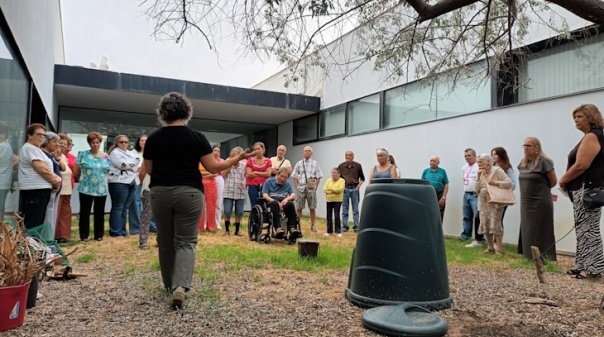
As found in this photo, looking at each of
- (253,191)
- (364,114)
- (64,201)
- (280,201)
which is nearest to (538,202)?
(280,201)

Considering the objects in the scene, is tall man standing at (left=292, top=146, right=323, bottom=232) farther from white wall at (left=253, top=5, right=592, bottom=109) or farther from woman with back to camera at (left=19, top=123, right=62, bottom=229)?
woman with back to camera at (left=19, top=123, right=62, bottom=229)

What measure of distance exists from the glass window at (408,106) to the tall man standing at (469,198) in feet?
5.90

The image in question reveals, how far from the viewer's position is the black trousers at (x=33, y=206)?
4.80 meters

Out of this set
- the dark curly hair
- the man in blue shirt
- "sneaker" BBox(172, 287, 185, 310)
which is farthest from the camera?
the man in blue shirt

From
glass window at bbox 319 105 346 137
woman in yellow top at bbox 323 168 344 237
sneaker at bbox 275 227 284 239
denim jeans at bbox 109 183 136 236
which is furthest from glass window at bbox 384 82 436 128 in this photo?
denim jeans at bbox 109 183 136 236

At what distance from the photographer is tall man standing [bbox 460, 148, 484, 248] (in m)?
7.52

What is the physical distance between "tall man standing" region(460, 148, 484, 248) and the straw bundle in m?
6.63

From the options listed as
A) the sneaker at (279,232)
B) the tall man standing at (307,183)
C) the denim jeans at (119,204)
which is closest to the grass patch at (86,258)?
the denim jeans at (119,204)

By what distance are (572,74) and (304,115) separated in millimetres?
8476

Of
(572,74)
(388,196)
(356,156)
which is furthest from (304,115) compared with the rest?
(388,196)

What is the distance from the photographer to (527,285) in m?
4.17

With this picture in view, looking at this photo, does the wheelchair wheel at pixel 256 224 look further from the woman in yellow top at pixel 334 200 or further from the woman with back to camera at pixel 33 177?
the woman with back to camera at pixel 33 177

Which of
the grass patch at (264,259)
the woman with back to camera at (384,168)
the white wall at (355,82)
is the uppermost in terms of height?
the white wall at (355,82)

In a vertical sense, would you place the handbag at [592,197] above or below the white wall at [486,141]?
below
